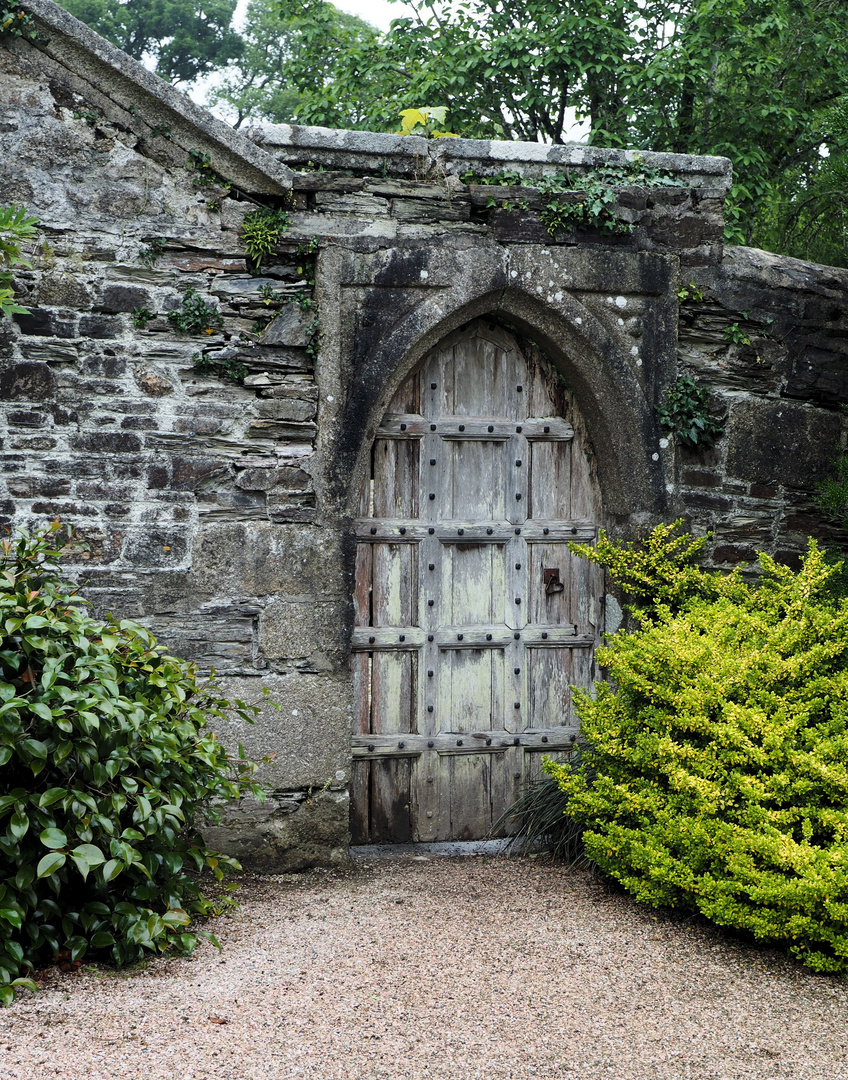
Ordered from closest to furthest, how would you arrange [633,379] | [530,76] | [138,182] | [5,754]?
[5,754] → [138,182] → [633,379] → [530,76]

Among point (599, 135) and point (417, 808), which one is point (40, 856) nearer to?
point (417, 808)

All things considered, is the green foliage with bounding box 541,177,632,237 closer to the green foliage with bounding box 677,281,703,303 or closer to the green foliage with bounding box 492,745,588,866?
the green foliage with bounding box 677,281,703,303

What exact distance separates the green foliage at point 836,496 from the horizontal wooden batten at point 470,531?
1102mm

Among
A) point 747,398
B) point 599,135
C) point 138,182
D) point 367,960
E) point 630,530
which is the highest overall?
point 599,135

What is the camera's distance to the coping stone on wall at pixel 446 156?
411 centimetres

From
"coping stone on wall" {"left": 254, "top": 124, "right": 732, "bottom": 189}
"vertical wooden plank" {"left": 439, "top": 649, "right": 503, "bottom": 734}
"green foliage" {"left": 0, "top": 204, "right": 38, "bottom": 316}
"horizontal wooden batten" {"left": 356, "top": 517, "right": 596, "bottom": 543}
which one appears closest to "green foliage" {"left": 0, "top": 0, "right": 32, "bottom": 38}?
"green foliage" {"left": 0, "top": 204, "right": 38, "bottom": 316}

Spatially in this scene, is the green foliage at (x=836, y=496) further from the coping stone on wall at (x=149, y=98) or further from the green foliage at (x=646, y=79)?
the green foliage at (x=646, y=79)

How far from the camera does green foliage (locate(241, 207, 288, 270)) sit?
4.06 m

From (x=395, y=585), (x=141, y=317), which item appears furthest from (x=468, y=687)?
(x=141, y=317)

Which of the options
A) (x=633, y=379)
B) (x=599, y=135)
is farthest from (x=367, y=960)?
(x=599, y=135)

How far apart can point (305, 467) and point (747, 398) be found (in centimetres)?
215

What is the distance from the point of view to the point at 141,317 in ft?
13.0

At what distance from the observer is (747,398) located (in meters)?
4.66

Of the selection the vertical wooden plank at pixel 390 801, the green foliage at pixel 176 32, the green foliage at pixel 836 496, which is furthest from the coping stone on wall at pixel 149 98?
the green foliage at pixel 176 32
